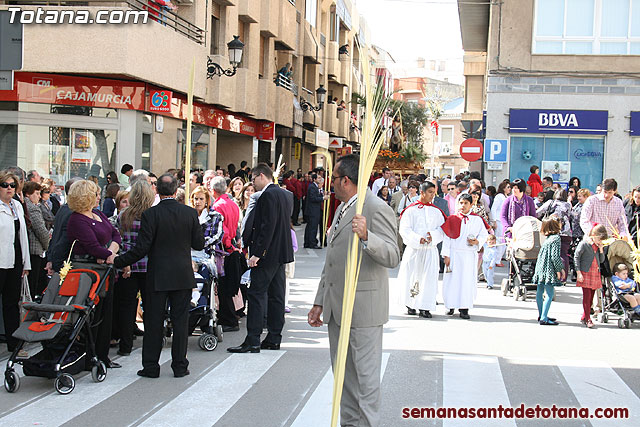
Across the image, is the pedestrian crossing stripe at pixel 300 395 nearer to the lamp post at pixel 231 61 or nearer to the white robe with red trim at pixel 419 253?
the white robe with red trim at pixel 419 253

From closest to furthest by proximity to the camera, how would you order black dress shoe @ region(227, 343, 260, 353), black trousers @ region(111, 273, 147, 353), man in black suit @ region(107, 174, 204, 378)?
man in black suit @ region(107, 174, 204, 378) < black trousers @ region(111, 273, 147, 353) < black dress shoe @ region(227, 343, 260, 353)

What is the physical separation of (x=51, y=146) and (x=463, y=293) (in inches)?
457

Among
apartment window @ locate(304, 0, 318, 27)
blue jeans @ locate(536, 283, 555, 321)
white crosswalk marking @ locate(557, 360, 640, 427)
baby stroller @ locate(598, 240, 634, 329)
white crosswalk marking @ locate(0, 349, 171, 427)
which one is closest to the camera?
white crosswalk marking @ locate(0, 349, 171, 427)

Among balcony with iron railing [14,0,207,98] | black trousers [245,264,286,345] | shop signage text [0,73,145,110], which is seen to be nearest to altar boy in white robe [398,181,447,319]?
black trousers [245,264,286,345]

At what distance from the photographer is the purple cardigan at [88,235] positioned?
8.05 m

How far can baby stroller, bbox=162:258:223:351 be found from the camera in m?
9.41

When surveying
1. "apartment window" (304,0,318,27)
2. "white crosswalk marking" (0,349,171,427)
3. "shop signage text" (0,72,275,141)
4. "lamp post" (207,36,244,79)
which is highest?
"apartment window" (304,0,318,27)

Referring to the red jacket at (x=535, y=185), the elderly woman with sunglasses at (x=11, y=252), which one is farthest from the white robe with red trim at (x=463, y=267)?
the red jacket at (x=535, y=185)

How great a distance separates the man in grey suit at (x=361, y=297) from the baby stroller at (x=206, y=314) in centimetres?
388

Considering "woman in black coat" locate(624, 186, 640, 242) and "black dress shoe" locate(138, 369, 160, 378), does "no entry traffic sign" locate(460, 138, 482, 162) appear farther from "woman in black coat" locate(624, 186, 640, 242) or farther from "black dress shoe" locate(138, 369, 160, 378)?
"black dress shoe" locate(138, 369, 160, 378)

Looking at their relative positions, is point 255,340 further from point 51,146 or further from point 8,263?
point 51,146

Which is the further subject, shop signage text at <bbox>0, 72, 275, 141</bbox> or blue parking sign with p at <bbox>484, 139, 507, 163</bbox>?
blue parking sign with p at <bbox>484, 139, 507, 163</bbox>

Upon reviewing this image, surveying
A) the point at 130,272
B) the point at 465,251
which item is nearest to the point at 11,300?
the point at 130,272

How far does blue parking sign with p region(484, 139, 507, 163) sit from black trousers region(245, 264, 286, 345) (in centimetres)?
1571
